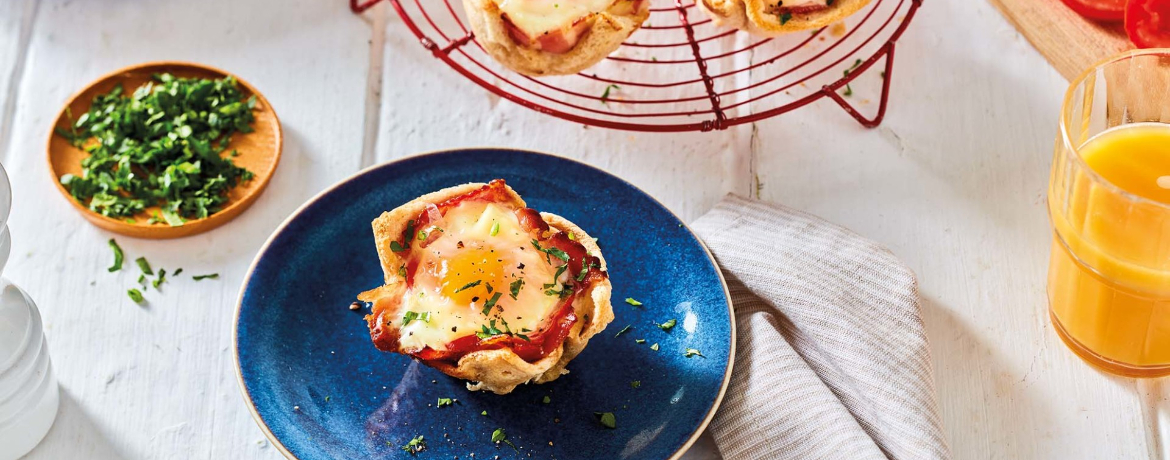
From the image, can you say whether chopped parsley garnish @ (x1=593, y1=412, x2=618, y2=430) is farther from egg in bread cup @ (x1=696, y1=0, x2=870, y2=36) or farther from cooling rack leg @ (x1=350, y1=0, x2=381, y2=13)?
cooling rack leg @ (x1=350, y1=0, x2=381, y2=13)

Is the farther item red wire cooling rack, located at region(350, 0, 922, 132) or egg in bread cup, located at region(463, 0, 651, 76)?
red wire cooling rack, located at region(350, 0, 922, 132)

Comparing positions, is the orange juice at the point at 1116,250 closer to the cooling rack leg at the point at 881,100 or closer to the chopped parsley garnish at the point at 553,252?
the cooling rack leg at the point at 881,100

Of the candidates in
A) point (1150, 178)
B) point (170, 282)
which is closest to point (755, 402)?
point (1150, 178)

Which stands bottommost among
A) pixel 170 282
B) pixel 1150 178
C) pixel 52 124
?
pixel 170 282

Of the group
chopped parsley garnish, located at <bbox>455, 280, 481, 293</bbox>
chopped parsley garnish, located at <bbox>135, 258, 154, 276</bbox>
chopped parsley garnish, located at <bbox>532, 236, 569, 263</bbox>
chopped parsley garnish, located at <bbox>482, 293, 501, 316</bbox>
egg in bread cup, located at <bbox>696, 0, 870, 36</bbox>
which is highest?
egg in bread cup, located at <bbox>696, 0, 870, 36</bbox>

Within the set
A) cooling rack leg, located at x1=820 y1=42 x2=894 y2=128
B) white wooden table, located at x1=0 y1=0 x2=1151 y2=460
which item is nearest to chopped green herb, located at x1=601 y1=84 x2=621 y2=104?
white wooden table, located at x1=0 y1=0 x2=1151 y2=460

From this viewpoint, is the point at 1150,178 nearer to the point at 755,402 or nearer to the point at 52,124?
the point at 755,402
